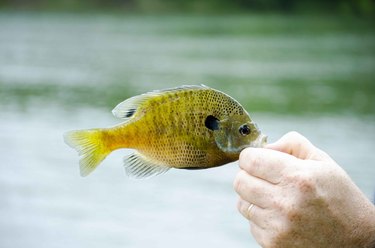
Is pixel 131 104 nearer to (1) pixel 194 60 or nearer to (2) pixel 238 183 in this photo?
(2) pixel 238 183

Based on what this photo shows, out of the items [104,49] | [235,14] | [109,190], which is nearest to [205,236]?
[109,190]

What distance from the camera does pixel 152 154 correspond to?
7.87 ft

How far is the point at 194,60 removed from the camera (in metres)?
62.9

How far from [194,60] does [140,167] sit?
60.8 metres

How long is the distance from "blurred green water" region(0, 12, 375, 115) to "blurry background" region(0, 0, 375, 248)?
170 mm

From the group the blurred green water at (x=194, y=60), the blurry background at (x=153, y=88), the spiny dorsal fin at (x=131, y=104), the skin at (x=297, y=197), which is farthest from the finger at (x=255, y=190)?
the blurred green water at (x=194, y=60)

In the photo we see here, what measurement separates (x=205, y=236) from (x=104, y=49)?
54.0m

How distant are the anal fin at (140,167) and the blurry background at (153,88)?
648 inches

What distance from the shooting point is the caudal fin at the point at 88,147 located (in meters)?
2.43

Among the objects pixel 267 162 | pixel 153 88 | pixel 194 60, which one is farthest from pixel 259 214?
pixel 194 60

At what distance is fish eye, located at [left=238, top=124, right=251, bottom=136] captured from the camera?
94.7 inches

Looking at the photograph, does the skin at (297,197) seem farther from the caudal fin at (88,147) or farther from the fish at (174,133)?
the caudal fin at (88,147)

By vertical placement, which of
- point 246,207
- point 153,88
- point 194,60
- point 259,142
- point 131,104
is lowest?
point 246,207

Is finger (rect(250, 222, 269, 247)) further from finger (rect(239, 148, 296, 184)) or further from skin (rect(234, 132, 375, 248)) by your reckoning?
finger (rect(239, 148, 296, 184))
